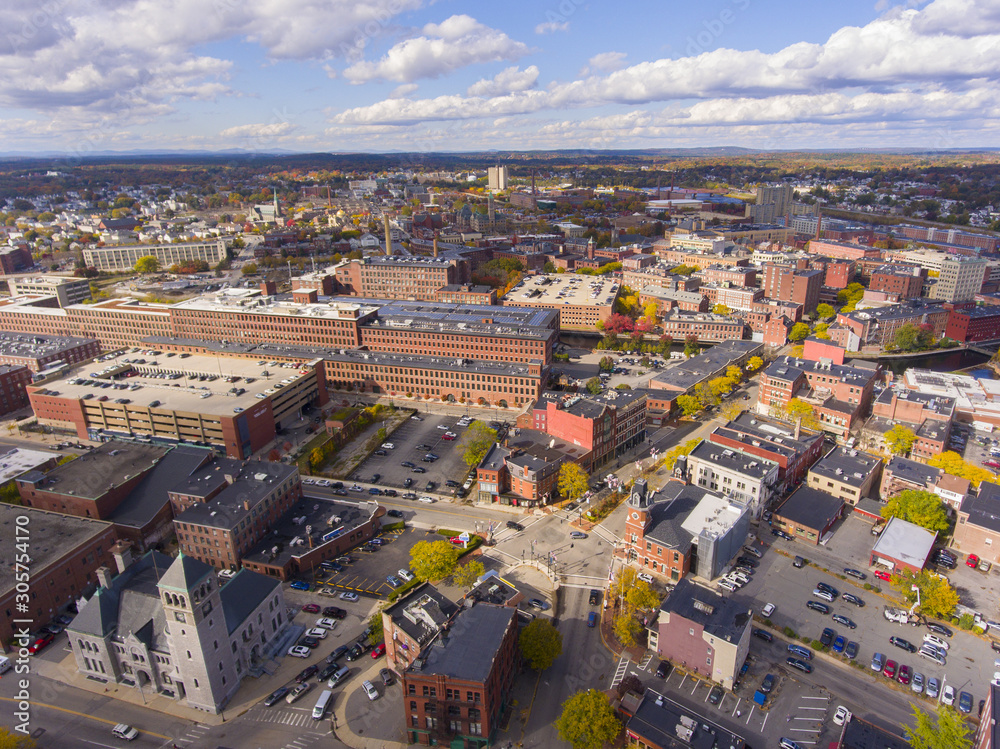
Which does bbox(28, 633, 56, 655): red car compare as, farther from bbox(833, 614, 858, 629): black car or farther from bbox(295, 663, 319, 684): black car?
bbox(833, 614, 858, 629): black car

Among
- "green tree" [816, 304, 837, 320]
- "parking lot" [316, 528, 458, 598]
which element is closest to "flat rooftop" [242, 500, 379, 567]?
"parking lot" [316, 528, 458, 598]

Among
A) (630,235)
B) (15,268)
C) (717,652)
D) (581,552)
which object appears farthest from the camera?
(630,235)

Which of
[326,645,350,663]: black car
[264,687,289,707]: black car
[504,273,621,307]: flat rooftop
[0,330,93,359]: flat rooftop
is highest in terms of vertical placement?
[0,330,93,359]: flat rooftop

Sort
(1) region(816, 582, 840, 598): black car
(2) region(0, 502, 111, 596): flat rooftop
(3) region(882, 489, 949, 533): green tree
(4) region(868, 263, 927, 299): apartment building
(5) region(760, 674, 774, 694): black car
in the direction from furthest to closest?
(4) region(868, 263, 927, 299): apartment building
(3) region(882, 489, 949, 533): green tree
(1) region(816, 582, 840, 598): black car
(2) region(0, 502, 111, 596): flat rooftop
(5) region(760, 674, 774, 694): black car

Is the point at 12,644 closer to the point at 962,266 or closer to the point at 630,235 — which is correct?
the point at 962,266

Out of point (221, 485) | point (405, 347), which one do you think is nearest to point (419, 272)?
point (405, 347)

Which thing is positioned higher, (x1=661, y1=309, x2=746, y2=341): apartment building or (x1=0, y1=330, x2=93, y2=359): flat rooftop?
(x1=0, y1=330, x2=93, y2=359): flat rooftop

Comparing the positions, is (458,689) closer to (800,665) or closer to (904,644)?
(800,665)
